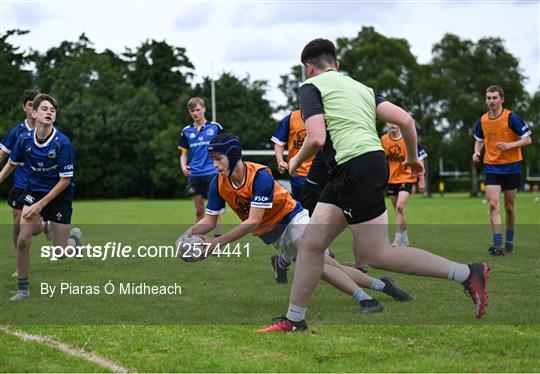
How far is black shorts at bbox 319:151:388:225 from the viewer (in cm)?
602

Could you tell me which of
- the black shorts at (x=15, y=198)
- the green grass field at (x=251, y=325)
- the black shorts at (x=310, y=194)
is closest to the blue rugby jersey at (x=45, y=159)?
the green grass field at (x=251, y=325)

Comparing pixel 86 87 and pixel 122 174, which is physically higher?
pixel 86 87

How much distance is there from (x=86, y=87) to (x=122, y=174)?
11.8m

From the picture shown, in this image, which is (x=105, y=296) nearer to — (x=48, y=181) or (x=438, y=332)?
(x=48, y=181)

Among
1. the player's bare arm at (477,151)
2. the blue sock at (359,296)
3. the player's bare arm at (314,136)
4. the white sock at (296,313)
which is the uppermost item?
the player's bare arm at (314,136)

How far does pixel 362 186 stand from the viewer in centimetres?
602

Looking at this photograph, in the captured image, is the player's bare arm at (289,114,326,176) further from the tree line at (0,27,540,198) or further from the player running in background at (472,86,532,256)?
the tree line at (0,27,540,198)

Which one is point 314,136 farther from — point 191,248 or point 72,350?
point 72,350

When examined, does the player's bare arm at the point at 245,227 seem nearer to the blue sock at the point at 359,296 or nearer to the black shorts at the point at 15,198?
the blue sock at the point at 359,296

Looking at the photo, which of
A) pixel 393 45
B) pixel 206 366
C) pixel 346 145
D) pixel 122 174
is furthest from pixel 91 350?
pixel 393 45

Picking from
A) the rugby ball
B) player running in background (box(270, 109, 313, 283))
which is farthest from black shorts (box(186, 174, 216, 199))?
the rugby ball

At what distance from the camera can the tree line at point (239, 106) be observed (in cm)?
6316

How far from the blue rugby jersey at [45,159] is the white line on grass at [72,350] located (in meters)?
2.39

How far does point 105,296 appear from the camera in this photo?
350 inches
